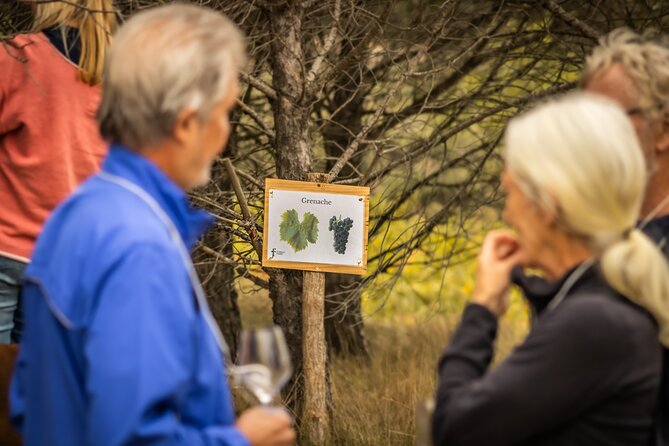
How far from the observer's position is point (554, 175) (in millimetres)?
1912

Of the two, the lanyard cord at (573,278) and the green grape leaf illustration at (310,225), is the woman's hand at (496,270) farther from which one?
the green grape leaf illustration at (310,225)

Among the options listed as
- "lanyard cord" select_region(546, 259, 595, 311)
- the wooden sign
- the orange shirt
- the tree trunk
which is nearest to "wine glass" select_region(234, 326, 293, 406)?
"lanyard cord" select_region(546, 259, 595, 311)

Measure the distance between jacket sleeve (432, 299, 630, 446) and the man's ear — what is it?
0.77 metres

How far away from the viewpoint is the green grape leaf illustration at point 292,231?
4.24 m

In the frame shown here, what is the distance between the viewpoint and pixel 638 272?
76.4 inches

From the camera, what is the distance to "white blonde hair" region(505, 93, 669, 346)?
190 centimetres

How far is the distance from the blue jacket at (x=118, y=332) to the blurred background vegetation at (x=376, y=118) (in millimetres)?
2640

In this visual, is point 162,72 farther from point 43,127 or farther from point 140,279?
point 43,127

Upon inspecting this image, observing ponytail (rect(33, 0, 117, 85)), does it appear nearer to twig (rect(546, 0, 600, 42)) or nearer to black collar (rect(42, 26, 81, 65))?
black collar (rect(42, 26, 81, 65))

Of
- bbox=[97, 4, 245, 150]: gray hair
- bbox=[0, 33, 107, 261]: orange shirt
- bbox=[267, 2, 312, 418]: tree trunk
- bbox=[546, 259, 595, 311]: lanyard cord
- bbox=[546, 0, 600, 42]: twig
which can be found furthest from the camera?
bbox=[546, 0, 600, 42]: twig

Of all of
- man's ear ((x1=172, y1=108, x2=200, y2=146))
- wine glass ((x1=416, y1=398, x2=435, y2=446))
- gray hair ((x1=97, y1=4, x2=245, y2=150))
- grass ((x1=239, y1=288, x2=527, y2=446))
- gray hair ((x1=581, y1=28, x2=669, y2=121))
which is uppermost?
gray hair ((x1=581, y1=28, x2=669, y2=121))

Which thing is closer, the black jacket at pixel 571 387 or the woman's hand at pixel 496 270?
the black jacket at pixel 571 387

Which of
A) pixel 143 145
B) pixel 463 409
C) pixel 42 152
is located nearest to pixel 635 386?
pixel 463 409

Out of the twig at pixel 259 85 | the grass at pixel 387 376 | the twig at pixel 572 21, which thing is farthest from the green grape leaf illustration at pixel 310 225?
the twig at pixel 572 21
